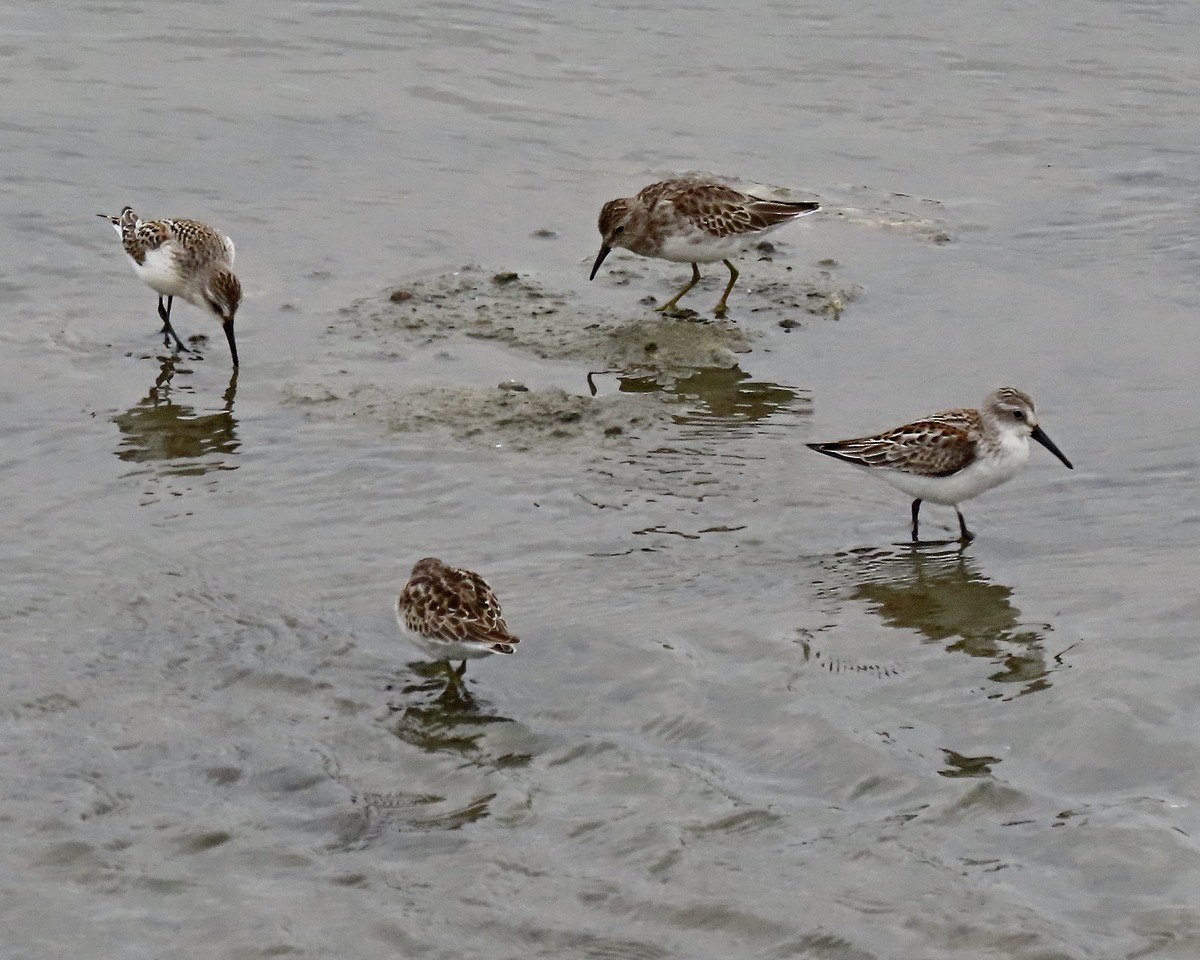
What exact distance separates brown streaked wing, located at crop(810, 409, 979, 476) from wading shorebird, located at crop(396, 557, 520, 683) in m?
2.95

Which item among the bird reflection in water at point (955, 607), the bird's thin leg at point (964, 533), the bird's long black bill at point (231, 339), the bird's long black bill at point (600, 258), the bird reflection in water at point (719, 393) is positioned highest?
the bird's long black bill at point (600, 258)

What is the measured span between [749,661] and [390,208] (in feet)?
27.6

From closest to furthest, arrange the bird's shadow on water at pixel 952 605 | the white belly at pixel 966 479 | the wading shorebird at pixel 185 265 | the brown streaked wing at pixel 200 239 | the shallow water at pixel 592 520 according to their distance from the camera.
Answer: the shallow water at pixel 592 520 → the bird's shadow on water at pixel 952 605 → the white belly at pixel 966 479 → the wading shorebird at pixel 185 265 → the brown streaked wing at pixel 200 239

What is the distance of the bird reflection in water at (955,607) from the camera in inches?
356

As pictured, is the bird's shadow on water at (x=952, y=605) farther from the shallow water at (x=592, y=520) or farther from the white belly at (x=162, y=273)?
the white belly at (x=162, y=273)

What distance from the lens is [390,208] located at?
16172 millimetres

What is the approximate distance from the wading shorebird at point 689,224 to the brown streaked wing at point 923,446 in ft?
12.0

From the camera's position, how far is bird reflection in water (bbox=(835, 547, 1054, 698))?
9039 millimetres

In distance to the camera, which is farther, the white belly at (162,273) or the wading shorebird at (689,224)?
the wading shorebird at (689,224)

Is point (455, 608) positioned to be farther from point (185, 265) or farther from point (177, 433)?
point (185, 265)

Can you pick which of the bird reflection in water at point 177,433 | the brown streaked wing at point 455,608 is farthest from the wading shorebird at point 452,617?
the bird reflection in water at point 177,433

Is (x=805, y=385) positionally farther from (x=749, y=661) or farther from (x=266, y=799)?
(x=266, y=799)

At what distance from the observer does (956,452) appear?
414 inches

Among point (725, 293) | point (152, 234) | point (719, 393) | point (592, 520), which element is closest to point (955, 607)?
point (592, 520)
